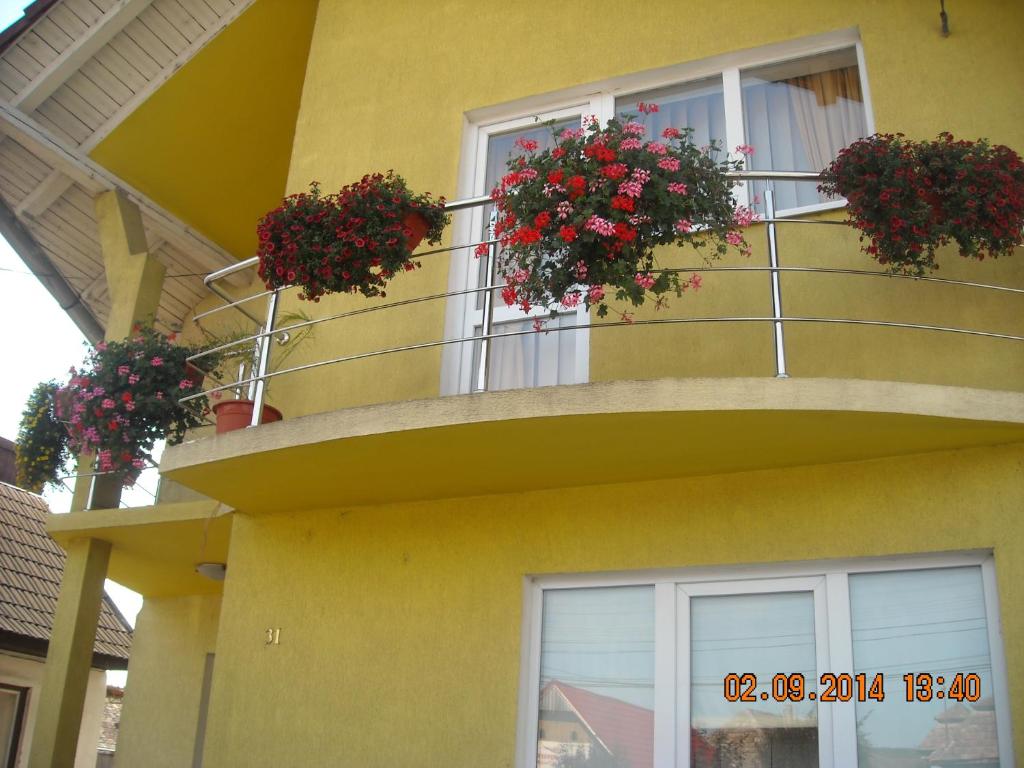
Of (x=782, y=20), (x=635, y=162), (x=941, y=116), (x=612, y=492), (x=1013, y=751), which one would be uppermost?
(x=782, y=20)

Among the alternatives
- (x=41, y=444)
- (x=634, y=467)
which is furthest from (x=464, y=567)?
(x=41, y=444)

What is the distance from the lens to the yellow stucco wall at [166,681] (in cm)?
1032

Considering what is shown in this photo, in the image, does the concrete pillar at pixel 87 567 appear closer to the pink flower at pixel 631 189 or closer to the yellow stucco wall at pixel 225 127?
the yellow stucco wall at pixel 225 127

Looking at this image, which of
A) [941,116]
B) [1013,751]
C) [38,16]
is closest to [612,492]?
[1013,751]

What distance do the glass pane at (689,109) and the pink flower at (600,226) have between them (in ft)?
7.37

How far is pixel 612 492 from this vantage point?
257 inches

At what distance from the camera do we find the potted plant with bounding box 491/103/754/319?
5762mm

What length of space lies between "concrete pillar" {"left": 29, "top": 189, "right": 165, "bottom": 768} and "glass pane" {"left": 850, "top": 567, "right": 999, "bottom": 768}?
629 cm

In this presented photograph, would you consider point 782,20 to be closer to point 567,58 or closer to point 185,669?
point 567,58

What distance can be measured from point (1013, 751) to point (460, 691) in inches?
115

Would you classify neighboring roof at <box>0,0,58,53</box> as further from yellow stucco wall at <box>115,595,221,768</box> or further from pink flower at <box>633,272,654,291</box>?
pink flower at <box>633,272,654,291</box>

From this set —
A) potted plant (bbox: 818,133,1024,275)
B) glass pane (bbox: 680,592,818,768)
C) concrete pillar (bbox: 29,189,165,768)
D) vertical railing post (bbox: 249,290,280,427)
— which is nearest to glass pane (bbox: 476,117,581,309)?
vertical railing post (bbox: 249,290,280,427)

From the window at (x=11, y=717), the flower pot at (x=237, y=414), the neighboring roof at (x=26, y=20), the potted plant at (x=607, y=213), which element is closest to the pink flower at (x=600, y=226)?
the potted plant at (x=607, y=213)

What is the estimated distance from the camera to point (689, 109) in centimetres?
786
